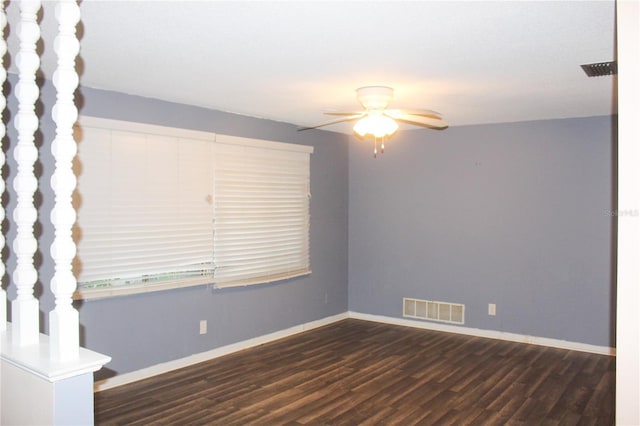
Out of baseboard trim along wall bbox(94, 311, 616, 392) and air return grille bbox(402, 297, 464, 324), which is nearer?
baseboard trim along wall bbox(94, 311, 616, 392)

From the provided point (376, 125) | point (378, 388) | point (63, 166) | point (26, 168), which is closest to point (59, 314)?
point (63, 166)

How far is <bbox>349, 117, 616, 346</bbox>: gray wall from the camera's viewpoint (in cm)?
524

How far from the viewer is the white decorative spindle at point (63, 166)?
201cm

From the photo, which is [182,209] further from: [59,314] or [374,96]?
[59,314]

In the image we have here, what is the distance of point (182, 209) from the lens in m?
4.70

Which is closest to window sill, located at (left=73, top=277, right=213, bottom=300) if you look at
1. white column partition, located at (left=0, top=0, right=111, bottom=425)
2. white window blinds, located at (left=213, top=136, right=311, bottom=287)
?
white window blinds, located at (left=213, top=136, right=311, bottom=287)

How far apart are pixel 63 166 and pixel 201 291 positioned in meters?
3.00

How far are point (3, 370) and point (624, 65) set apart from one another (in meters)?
2.67

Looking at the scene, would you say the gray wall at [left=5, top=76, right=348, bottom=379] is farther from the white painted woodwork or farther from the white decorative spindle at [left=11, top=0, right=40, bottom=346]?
the white painted woodwork

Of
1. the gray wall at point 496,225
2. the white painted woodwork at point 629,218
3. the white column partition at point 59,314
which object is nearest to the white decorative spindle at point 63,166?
the white column partition at point 59,314

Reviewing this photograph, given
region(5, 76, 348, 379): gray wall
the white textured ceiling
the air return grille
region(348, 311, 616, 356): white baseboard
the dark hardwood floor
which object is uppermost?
the white textured ceiling

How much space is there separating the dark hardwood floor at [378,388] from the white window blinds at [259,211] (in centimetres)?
81

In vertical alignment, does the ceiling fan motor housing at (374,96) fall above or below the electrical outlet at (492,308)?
above

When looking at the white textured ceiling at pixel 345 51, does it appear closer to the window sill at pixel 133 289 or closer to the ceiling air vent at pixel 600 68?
the ceiling air vent at pixel 600 68
